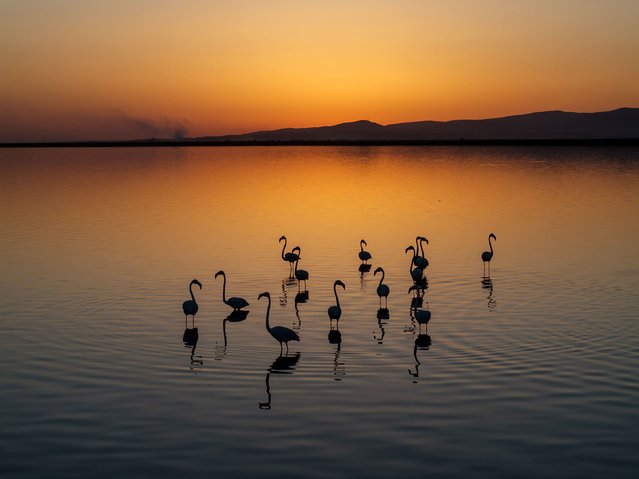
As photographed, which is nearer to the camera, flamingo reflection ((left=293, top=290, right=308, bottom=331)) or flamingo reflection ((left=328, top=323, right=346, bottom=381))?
flamingo reflection ((left=328, top=323, right=346, bottom=381))

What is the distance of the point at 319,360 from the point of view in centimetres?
1858

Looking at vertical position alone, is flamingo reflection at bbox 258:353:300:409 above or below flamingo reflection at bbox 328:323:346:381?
above

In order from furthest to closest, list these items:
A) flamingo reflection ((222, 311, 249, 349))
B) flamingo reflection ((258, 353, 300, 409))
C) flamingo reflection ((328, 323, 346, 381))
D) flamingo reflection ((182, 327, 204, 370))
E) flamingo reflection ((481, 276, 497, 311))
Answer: flamingo reflection ((481, 276, 497, 311))
flamingo reflection ((222, 311, 249, 349))
flamingo reflection ((182, 327, 204, 370))
flamingo reflection ((328, 323, 346, 381))
flamingo reflection ((258, 353, 300, 409))

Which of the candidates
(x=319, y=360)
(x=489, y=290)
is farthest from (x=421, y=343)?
(x=489, y=290)

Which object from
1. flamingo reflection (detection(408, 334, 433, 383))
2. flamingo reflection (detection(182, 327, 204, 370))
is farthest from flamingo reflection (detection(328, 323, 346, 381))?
flamingo reflection (detection(182, 327, 204, 370))

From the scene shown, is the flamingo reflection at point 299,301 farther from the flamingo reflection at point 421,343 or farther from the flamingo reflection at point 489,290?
the flamingo reflection at point 489,290

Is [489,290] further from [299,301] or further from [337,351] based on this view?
[337,351]

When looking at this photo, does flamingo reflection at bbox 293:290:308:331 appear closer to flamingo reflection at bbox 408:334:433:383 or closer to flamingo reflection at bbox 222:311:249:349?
flamingo reflection at bbox 222:311:249:349

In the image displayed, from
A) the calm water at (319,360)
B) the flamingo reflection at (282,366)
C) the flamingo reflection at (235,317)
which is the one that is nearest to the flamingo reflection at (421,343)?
the calm water at (319,360)

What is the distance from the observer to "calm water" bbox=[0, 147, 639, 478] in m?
13.2

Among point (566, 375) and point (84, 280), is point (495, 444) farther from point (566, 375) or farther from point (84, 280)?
point (84, 280)

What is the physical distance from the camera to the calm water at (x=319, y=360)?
13195mm

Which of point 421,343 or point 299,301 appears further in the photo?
point 299,301

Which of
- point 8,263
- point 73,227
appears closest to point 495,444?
point 8,263
